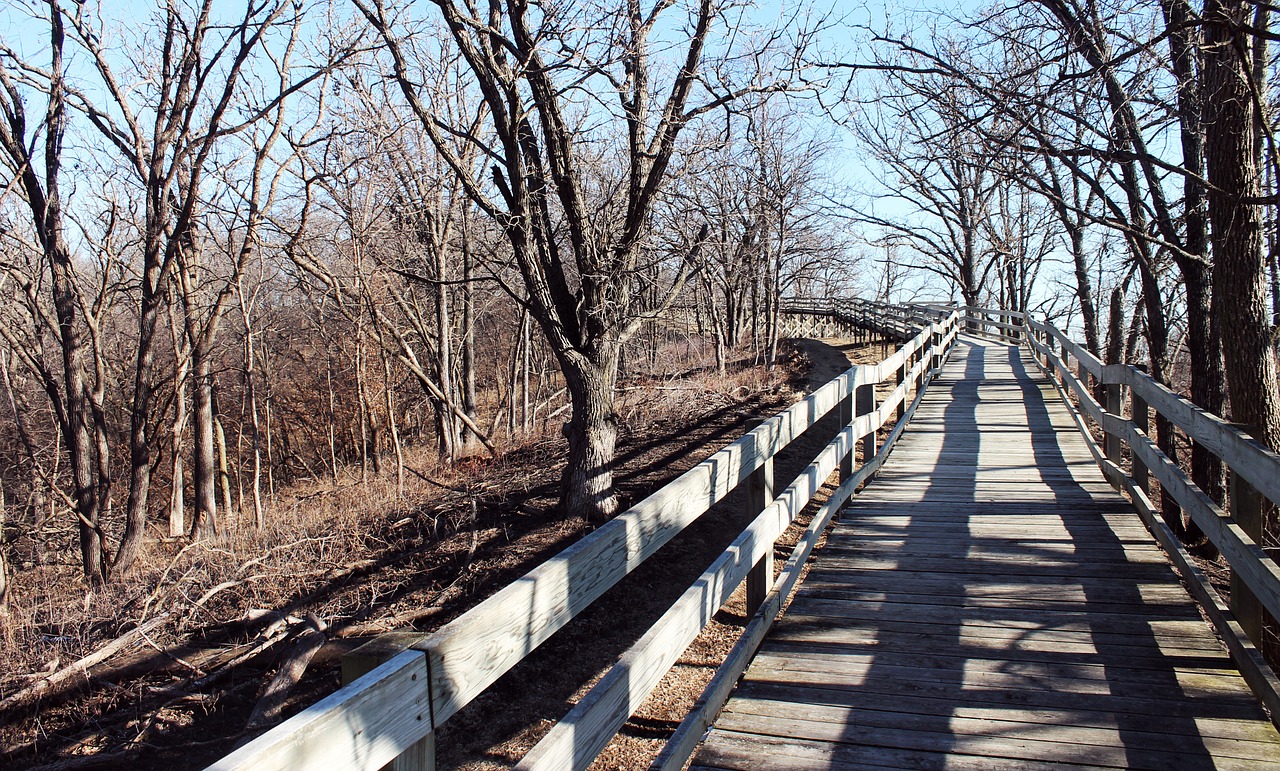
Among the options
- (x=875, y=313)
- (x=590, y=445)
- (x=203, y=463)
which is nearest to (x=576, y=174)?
(x=590, y=445)

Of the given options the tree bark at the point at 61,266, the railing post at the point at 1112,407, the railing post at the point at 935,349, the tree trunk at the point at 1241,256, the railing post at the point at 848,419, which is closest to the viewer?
the railing post at the point at 848,419

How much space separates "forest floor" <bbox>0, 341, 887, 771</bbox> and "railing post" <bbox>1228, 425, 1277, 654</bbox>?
3.32 m

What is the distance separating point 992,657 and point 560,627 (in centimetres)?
242

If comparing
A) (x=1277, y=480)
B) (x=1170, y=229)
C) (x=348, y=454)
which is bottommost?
(x=348, y=454)

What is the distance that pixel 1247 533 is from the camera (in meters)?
3.98

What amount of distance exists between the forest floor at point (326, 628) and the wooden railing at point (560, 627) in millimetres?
1939

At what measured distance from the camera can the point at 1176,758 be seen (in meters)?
3.05

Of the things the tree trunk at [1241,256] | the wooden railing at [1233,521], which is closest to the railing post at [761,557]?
the wooden railing at [1233,521]

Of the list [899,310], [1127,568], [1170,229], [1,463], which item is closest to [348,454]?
[1,463]

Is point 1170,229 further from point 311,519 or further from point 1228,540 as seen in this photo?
point 311,519

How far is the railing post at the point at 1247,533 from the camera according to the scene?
3867 mm

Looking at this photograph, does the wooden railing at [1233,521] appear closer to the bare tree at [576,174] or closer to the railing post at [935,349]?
the bare tree at [576,174]

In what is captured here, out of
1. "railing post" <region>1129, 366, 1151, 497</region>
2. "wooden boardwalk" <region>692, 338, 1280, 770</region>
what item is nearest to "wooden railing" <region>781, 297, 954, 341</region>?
"railing post" <region>1129, 366, 1151, 497</region>

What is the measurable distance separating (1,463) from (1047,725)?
2488cm
